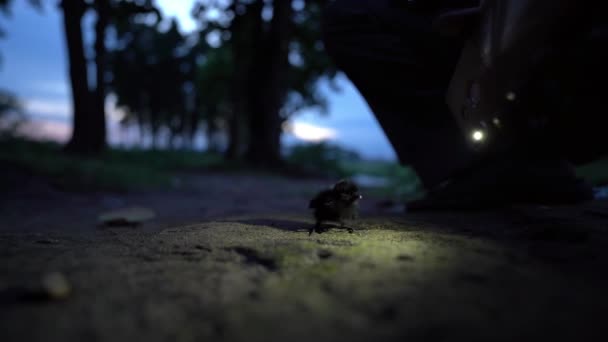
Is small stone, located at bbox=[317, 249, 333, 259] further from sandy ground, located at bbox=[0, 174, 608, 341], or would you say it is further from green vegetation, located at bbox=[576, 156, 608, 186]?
green vegetation, located at bbox=[576, 156, 608, 186]

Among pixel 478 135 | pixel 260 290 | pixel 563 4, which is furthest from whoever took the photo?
pixel 478 135

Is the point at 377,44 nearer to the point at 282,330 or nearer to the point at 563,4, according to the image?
the point at 563,4

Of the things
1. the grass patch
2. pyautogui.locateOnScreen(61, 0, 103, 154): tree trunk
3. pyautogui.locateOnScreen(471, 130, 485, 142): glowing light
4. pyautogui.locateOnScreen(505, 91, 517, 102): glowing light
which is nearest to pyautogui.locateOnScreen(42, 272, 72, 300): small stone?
pyautogui.locateOnScreen(505, 91, 517, 102): glowing light

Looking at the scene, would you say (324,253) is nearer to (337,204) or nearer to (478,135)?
(337,204)

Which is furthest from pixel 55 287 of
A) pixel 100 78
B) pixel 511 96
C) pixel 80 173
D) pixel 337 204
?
pixel 100 78

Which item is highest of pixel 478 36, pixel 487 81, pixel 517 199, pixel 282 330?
pixel 478 36

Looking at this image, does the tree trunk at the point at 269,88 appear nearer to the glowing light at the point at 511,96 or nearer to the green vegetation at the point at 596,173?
the green vegetation at the point at 596,173

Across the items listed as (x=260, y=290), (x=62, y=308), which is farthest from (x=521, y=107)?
(x=62, y=308)
